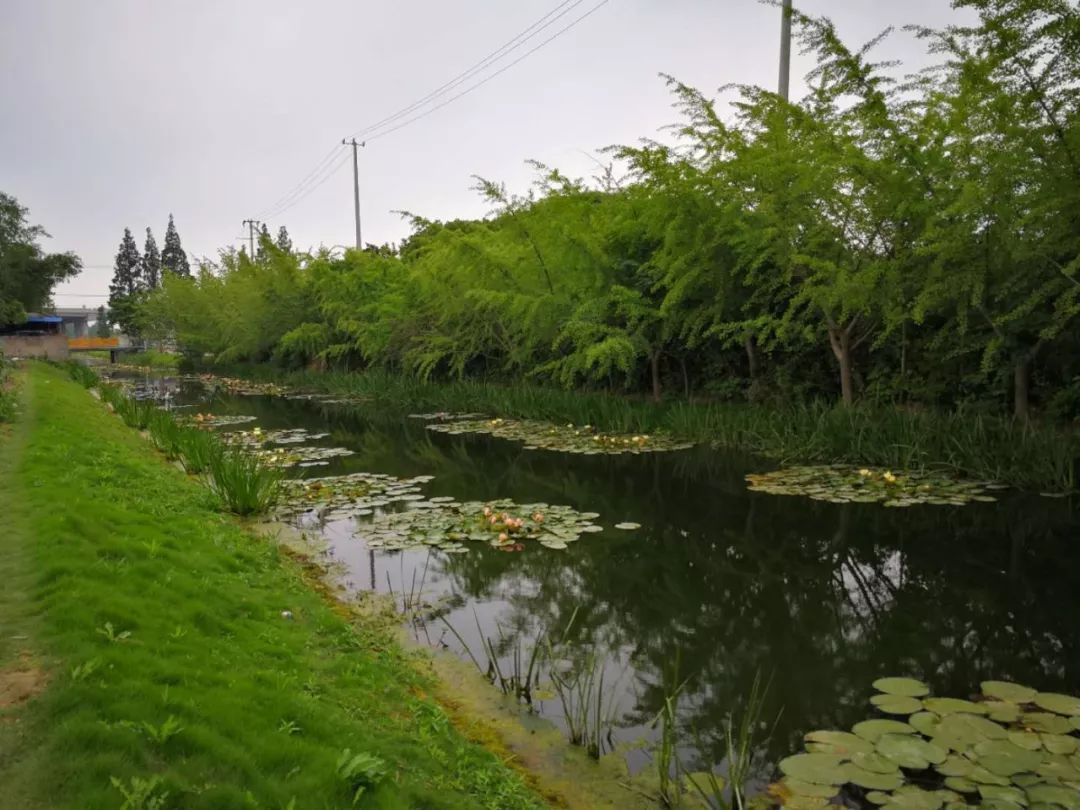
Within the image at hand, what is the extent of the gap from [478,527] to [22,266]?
30835 mm

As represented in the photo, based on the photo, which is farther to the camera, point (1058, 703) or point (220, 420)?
point (220, 420)

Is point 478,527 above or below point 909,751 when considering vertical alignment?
above

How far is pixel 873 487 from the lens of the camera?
27.9ft

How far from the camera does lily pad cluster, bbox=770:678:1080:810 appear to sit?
118 inches

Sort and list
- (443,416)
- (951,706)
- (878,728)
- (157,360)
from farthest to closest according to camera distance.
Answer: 1. (157,360)
2. (443,416)
3. (951,706)
4. (878,728)

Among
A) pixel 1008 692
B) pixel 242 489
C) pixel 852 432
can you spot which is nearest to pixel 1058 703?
pixel 1008 692

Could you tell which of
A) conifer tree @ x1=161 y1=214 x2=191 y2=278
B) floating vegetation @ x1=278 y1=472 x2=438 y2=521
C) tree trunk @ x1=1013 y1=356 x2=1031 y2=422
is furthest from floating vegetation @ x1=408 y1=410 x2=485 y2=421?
conifer tree @ x1=161 y1=214 x2=191 y2=278

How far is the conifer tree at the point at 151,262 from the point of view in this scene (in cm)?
7106

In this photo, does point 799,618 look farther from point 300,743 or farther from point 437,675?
point 300,743

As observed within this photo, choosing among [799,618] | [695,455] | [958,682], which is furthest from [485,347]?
[958,682]

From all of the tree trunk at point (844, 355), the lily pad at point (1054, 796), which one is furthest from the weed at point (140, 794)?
the tree trunk at point (844, 355)

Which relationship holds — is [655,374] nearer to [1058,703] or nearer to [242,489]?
[242,489]

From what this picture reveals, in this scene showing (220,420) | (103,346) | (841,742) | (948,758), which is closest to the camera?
(948,758)

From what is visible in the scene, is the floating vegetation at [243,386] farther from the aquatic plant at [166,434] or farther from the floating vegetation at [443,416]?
the aquatic plant at [166,434]
